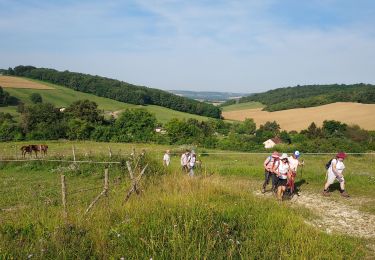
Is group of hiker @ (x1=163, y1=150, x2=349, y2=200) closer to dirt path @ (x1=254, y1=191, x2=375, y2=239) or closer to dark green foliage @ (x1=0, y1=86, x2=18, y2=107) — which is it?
dirt path @ (x1=254, y1=191, x2=375, y2=239)

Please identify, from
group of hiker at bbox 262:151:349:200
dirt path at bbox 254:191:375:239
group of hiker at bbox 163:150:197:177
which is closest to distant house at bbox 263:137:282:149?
group of hiker at bbox 163:150:197:177

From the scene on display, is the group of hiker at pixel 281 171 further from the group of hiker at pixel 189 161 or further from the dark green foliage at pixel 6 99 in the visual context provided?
the dark green foliage at pixel 6 99

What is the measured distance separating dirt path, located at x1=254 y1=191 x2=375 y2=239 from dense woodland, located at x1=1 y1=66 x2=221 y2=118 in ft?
290

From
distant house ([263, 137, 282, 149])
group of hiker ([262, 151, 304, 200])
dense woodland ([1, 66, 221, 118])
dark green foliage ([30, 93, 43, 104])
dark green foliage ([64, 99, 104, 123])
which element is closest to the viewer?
group of hiker ([262, 151, 304, 200])

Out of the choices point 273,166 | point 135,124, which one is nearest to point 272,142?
point 135,124

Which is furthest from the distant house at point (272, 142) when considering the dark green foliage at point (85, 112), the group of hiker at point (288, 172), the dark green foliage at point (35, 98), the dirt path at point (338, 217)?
the dark green foliage at point (35, 98)

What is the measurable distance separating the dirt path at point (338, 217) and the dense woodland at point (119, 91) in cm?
8848

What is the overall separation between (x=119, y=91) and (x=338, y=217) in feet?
307

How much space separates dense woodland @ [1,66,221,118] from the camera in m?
99.5

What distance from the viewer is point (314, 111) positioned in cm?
8369

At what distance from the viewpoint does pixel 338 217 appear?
10156mm

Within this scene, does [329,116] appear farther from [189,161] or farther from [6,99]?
[6,99]

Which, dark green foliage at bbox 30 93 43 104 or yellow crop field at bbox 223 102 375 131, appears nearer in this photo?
yellow crop field at bbox 223 102 375 131

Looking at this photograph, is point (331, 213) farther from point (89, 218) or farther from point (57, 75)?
point (57, 75)
